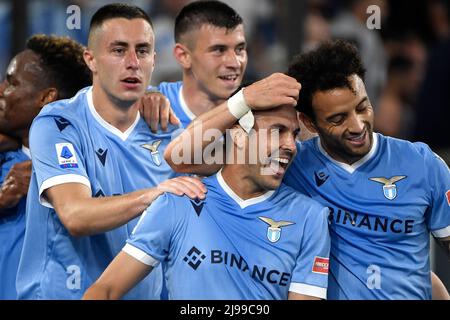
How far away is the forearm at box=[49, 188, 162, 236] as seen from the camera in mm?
3850

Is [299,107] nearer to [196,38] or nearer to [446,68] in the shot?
[196,38]

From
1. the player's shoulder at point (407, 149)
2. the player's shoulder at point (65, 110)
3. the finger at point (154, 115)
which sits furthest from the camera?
the finger at point (154, 115)

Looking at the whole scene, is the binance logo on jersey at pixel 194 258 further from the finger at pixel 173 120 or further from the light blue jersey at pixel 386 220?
the finger at pixel 173 120

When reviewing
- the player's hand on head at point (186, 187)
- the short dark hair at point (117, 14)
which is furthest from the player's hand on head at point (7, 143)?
the player's hand on head at point (186, 187)

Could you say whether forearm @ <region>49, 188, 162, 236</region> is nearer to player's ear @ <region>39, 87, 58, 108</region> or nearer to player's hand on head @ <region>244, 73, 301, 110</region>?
player's hand on head @ <region>244, 73, 301, 110</region>

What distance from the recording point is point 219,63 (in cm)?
521

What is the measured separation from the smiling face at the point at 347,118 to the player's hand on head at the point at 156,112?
871 millimetres

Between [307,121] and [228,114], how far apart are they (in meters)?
0.38

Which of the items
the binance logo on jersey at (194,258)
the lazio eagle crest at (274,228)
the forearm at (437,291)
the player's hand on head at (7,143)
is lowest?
the forearm at (437,291)

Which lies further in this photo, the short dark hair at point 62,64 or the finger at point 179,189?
the short dark hair at point 62,64

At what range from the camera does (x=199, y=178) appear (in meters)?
3.88

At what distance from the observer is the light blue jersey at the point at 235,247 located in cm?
363

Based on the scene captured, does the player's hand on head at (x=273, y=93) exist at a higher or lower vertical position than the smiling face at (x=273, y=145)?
higher

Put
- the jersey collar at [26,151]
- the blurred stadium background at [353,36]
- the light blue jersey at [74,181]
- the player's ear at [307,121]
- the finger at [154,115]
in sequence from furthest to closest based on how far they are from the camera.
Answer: the blurred stadium background at [353,36] → the jersey collar at [26,151] → the finger at [154,115] → the light blue jersey at [74,181] → the player's ear at [307,121]
